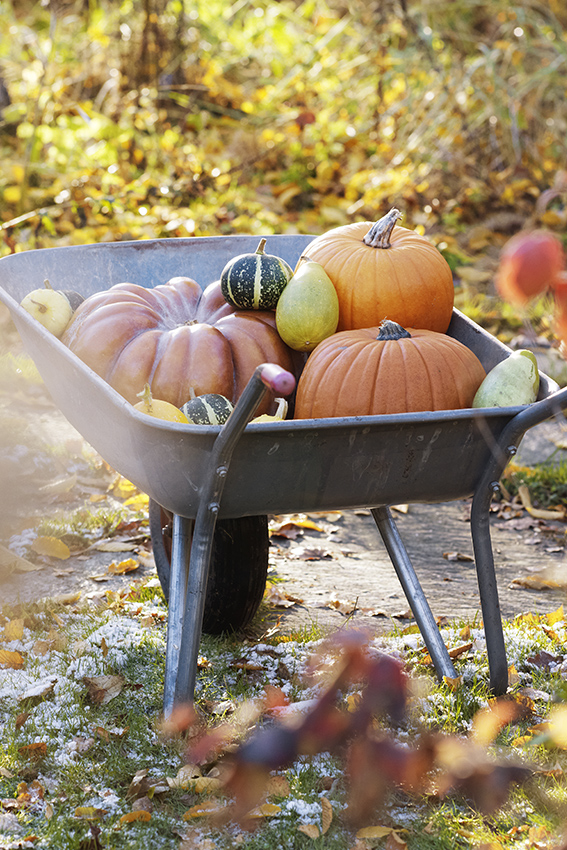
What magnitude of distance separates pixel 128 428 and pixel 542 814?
1255mm

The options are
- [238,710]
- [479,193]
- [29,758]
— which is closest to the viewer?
[29,758]

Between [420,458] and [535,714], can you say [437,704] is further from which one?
[420,458]

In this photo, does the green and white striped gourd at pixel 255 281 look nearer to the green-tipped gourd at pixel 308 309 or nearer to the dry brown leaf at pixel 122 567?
the green-tipped gourd at pixel 308 309

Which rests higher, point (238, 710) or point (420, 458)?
point (420, 458)

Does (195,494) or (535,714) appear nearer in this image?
(195,494)

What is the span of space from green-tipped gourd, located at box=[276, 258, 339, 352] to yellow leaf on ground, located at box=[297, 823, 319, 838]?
1.12 metres

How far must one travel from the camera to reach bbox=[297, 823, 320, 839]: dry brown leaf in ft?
5.81

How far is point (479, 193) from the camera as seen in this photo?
623 cm

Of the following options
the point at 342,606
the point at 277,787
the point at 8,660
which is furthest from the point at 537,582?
the point at 8,660

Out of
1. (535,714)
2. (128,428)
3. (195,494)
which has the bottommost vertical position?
(535,714)

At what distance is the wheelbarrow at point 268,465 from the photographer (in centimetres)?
170

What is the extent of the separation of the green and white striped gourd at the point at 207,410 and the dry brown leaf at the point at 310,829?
2.94ft

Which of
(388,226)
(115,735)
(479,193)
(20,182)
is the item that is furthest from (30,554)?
(479,193)

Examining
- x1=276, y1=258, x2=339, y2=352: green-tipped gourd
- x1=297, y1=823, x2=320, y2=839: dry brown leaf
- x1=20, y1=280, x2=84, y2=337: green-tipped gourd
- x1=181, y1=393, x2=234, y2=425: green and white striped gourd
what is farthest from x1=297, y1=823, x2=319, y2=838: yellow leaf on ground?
x1=20, y1=280, x2=84, y2=337: green-tipped gourd
